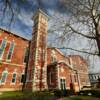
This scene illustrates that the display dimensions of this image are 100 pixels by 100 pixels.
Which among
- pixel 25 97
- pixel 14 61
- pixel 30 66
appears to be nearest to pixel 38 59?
pixel 30 66

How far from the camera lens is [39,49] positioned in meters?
23.3

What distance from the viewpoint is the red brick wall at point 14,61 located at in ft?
65.4

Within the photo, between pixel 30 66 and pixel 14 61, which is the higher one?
pixel 14 61

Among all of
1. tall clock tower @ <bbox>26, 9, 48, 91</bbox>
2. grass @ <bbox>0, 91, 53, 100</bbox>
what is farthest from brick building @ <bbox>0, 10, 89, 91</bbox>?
grass @ <bbox>0, 91, 53, 100</bbox>

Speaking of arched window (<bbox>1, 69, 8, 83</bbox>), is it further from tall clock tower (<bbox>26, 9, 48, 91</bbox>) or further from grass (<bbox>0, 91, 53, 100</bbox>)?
grass (<bbox>0, 91, 53, 100</bbox>)

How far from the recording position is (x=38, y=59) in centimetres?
2219

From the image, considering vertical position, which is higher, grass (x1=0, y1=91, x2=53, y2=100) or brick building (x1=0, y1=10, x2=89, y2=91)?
brick building (x1=0, y1=10, x2=89, y2=91)

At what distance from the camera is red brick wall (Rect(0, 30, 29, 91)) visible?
19.9 metres

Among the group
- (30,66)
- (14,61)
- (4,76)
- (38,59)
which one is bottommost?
(4,76)

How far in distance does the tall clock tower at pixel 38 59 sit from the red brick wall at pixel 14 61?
1.67 metres

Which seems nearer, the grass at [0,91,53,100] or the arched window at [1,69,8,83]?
the grass at [0,91,53,100]

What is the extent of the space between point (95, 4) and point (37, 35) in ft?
47.3

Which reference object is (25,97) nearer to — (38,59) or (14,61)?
(38,59)

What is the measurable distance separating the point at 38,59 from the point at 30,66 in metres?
2.06
